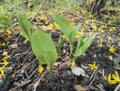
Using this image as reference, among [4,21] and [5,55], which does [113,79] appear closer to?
[5,55]

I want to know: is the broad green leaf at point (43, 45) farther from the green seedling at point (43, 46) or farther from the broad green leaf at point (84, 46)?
the broad green leaf at point (84, 46)

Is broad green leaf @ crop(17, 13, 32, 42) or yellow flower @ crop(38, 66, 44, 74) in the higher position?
broad green leaf @ crop(17, 13, 32, 42)

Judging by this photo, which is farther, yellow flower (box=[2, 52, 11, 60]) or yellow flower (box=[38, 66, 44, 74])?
yellow flower (box=[2, 52, 11, 60])

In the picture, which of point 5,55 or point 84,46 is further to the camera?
point 5,55

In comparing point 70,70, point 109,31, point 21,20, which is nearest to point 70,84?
point 70,70

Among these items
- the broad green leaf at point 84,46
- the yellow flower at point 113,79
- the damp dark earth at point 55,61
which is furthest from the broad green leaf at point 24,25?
the yellow flower at point 113,79

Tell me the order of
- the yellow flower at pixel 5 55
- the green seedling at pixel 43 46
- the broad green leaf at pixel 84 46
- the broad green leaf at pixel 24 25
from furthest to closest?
the yellow flower at pixel 5 55
the broad green leaf at pixel 24 25
the broad green leaf at pixel 84 46
the green seedling at pixel 43 46

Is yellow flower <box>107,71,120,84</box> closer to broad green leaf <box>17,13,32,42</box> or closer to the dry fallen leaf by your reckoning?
the dry fallen leaf

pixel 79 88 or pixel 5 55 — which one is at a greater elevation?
pixel 5 55

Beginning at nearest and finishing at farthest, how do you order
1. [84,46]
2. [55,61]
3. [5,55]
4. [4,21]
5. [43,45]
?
[43,45] → [84,46] → [55,61] → [5,55] → [4,21]

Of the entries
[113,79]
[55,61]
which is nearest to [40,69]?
[55,61]

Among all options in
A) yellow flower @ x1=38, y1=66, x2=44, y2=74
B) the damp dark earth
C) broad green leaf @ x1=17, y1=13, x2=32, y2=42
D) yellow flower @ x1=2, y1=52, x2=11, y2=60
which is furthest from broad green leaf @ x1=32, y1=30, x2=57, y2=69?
yellow flower @ x1=2, y1=52, x2=11, y2=60

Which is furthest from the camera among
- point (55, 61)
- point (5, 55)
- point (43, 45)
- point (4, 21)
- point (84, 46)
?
point (4, 21)
